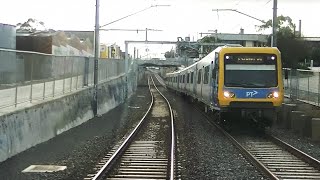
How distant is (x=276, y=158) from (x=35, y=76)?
738 cm

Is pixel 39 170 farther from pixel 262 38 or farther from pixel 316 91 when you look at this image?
pixel 262 38

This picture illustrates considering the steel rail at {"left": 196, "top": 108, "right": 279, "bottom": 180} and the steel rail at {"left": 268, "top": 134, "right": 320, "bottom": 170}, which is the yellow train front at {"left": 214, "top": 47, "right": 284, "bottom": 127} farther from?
the steel rail at {"left": 268, "top": 134, "right": 320, "bottom": 170}

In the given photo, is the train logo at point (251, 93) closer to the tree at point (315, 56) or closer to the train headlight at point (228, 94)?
the train headlight at point (228, 94)

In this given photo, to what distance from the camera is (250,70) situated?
18484mm

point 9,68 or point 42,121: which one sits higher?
point 9,68

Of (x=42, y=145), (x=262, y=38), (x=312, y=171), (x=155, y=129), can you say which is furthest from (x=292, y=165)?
(x=262, y=38)

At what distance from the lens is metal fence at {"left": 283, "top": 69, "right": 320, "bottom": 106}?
74.6 feet

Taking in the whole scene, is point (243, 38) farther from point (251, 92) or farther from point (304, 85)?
point (251, 92)

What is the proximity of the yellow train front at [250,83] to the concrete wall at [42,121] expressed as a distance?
5532 mm

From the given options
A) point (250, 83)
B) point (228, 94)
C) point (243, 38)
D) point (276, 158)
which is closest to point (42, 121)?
point (228, 94)

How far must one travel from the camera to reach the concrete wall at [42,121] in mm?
12183

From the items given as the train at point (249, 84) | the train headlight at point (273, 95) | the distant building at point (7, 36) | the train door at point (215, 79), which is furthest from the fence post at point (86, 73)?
the distant building at point (7, 36)

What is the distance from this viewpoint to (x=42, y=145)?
14.5 meters

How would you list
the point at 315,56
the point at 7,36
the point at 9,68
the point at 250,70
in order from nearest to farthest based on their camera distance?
the point at 9,68 < the point at 250,70 < the point at 7,36 < the point at 315,56
